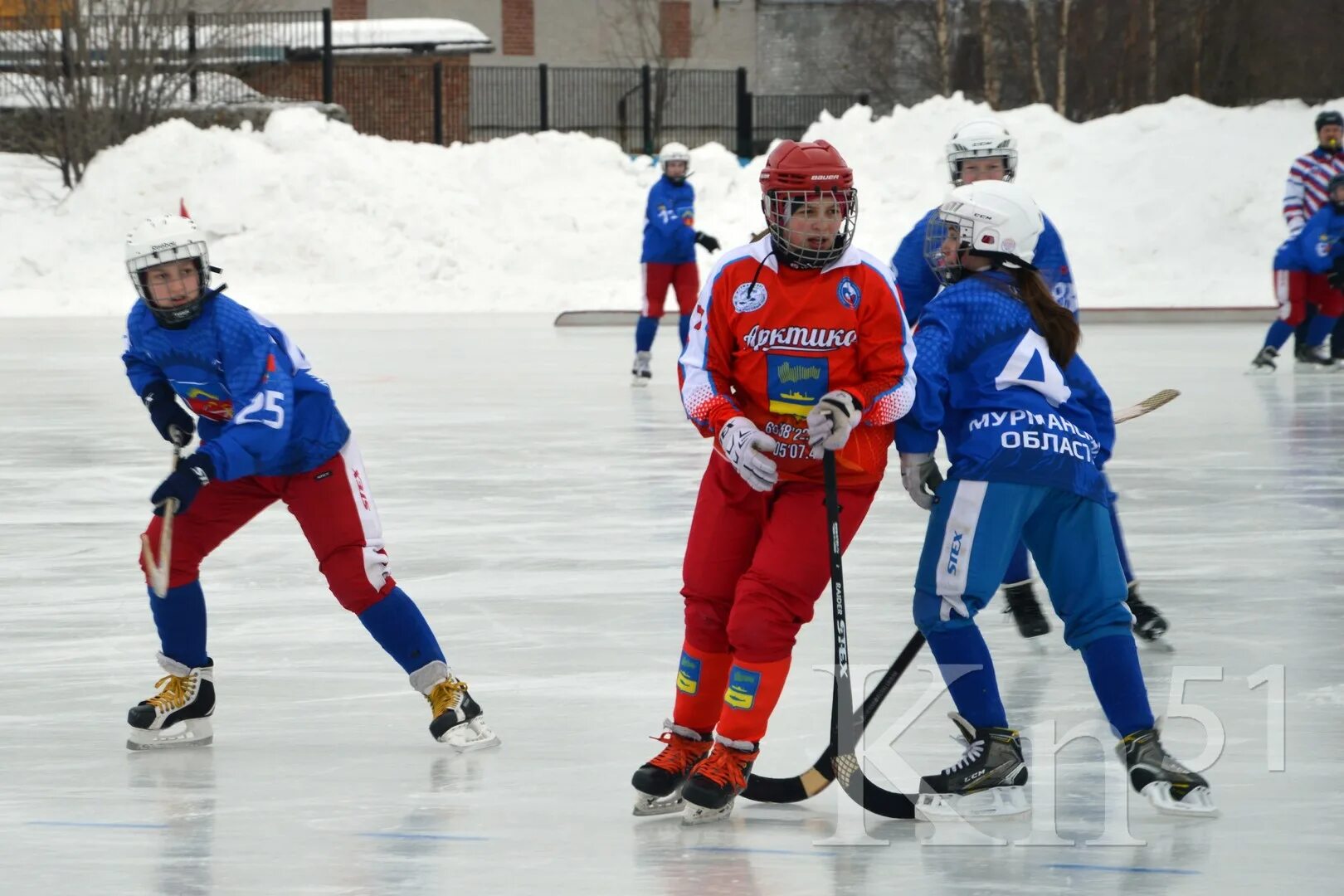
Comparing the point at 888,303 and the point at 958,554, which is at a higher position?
the point at 888,303

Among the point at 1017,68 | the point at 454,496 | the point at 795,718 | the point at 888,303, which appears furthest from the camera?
the point at 1017,68

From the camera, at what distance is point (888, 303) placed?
13.3 ft

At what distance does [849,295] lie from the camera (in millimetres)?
4043

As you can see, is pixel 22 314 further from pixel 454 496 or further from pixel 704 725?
pixel 704 725

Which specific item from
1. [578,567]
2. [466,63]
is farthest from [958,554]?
[466,63]

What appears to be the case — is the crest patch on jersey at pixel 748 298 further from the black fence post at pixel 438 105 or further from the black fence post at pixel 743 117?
the black fence post at pixel 743 117

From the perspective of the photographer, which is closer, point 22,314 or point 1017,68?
point 22,314

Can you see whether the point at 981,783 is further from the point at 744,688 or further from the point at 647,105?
the point at 647,105

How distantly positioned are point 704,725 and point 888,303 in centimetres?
99

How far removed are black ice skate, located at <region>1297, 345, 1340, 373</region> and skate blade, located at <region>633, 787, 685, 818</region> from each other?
1118cm

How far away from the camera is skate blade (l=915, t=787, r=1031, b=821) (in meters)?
3.95

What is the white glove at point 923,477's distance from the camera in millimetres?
4094

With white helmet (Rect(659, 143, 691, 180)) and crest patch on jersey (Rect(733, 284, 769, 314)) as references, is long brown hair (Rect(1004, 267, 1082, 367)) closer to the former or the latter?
crest patch on jersey (Rect(733, 284, 769, 314))

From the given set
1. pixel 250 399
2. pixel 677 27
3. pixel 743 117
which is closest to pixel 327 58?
pixel 743 117
